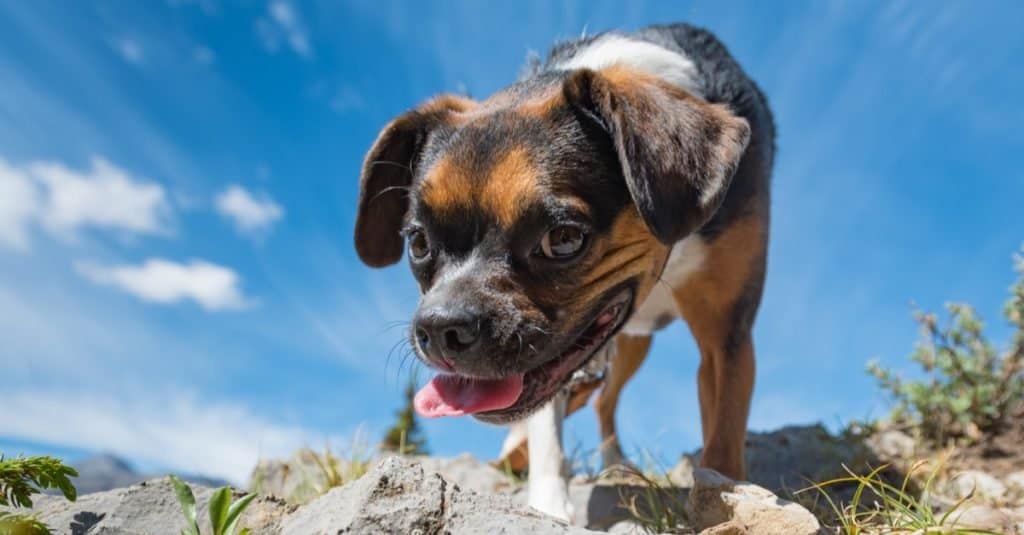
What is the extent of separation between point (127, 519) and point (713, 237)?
2.89 meters

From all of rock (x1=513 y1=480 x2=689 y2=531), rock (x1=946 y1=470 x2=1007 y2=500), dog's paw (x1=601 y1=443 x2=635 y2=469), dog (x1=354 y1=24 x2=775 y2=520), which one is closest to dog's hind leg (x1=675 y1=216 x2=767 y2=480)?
dog (x1=354 y1=24 x2=775 y2=520)

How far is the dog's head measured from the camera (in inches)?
139

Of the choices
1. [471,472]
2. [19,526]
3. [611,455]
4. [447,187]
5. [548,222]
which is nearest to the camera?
[19,526]

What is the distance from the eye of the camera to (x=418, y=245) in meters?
4.05

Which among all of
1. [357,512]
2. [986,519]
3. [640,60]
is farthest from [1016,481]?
[357,512]

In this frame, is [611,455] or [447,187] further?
[611,455]

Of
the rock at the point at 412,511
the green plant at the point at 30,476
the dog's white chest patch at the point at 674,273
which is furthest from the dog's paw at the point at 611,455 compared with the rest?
the green plant at the point at 30,476

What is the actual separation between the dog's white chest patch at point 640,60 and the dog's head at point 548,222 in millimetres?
539

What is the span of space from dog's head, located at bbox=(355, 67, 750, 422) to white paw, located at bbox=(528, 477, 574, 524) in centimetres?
87

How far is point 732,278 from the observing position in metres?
4.61

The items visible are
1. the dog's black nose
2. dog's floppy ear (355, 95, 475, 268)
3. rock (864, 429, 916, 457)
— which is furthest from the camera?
rock (864, 429, 916, 457)

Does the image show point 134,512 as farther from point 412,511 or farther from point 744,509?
point 744,509

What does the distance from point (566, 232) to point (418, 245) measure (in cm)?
74

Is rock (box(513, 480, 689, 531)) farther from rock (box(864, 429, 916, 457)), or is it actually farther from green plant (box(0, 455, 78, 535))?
green plant (box(0, 455, 78, 535))
